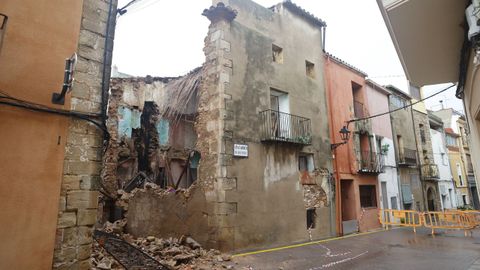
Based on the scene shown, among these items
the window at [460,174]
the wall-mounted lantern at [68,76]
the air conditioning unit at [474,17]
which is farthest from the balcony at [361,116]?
the window at [460,174]

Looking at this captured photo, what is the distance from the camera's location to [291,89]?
450 inches

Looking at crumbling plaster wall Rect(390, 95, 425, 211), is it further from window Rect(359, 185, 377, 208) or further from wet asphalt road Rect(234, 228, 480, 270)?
wet asphalt road Rect(234, 228, 480, 270)

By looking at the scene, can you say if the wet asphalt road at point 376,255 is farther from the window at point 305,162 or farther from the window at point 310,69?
the window at point 310,69

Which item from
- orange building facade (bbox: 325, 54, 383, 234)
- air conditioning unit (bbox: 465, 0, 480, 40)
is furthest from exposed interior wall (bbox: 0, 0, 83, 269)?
orange building facade (bbox: 325, 54, 383, 234)

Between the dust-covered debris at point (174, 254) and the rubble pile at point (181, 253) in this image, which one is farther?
the rubble pile at point (181, 253)

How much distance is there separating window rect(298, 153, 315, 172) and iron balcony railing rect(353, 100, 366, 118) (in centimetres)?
515

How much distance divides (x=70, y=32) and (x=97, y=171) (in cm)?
225

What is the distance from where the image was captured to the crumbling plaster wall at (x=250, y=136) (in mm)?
8547

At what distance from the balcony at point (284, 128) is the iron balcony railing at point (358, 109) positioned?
190 inches

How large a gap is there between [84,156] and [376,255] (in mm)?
7881

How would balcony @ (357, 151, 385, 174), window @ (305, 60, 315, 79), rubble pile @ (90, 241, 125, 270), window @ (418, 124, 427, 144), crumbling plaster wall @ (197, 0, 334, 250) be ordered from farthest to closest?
1. window @ (418, 124, 427, 144)
2. balcony @ (357, 151, 385, 174)
3. window @ (305, 60, 315, 79)
4. crumbling plaster wall @ (197, 0, 334, 250)
5. rubble pile @ (90, 241, 125, 270)

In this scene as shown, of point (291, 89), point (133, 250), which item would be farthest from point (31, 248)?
point (291, 89)

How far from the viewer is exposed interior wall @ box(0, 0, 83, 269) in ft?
12.8

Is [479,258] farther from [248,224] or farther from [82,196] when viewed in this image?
[82,196]
